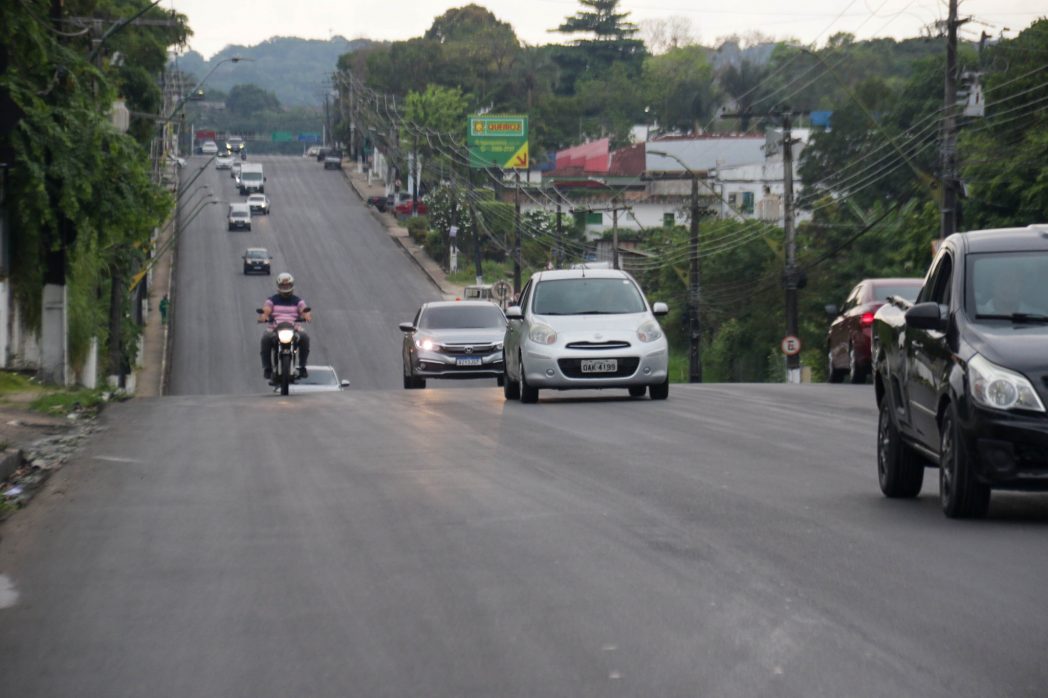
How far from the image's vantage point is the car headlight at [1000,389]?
31.6 ft

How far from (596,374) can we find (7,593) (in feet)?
47.7

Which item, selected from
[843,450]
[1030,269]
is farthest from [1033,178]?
[1030,269]

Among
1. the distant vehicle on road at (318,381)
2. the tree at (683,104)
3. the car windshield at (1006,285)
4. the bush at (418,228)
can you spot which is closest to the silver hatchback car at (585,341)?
the distant vehicle on road at (318,381)

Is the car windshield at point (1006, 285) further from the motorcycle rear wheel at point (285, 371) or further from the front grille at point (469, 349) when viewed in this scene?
the front grille at point (469, 349)

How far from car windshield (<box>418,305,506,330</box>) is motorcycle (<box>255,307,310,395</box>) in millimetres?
5414

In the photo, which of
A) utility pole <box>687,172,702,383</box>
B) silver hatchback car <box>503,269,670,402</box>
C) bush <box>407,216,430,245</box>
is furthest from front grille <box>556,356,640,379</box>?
bush <box>407,216,430,245</box>

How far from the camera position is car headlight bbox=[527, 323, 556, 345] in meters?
22.6

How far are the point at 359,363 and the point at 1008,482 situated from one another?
6022 cm

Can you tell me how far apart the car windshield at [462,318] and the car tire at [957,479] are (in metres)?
20.9

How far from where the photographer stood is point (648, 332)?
2275cm

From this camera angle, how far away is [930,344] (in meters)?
10.9

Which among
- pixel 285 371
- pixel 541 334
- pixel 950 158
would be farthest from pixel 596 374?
pixel 950 158

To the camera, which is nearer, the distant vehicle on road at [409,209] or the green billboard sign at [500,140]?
the green billboard sign at [500,140]

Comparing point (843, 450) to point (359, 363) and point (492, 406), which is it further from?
point (359, 363)
